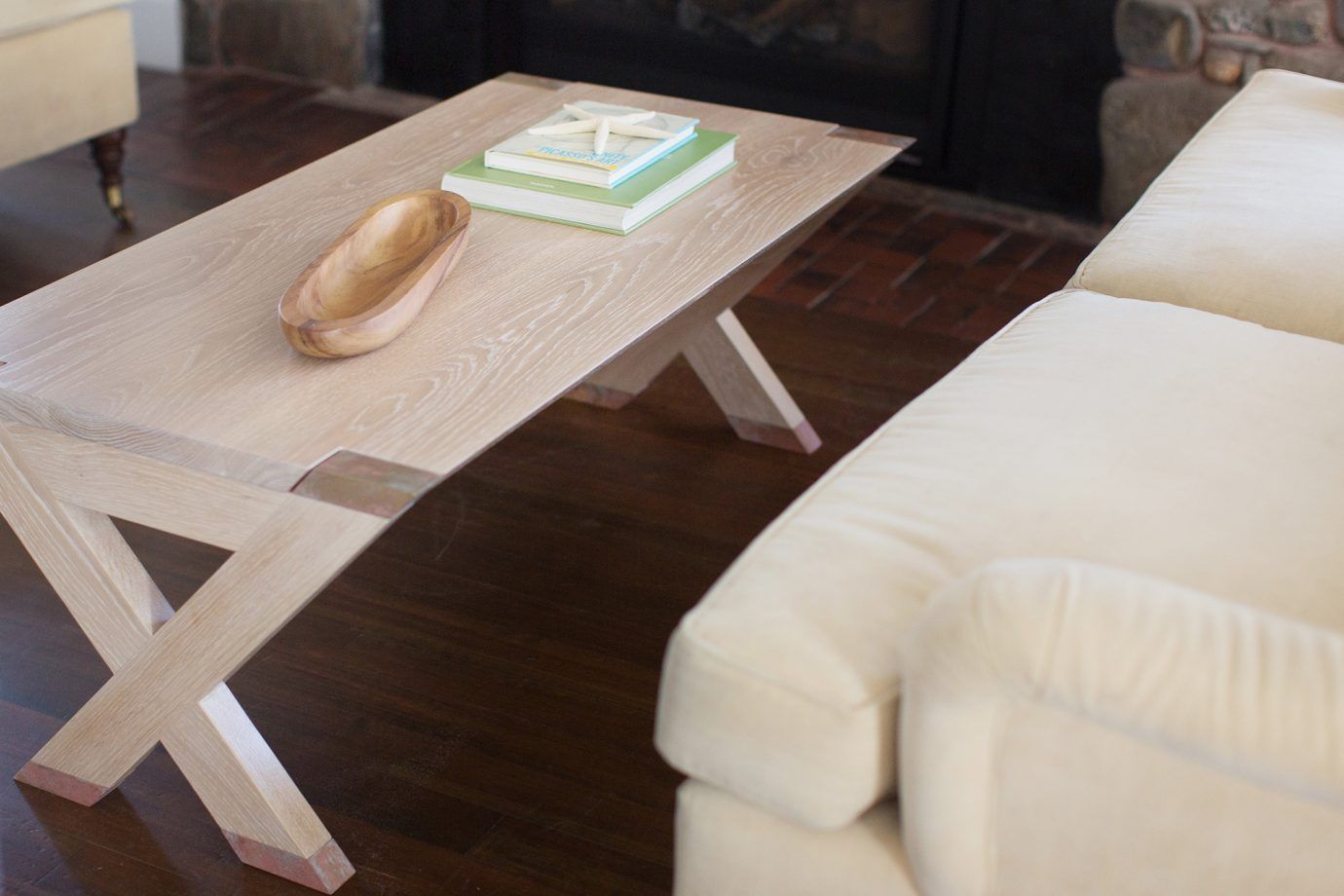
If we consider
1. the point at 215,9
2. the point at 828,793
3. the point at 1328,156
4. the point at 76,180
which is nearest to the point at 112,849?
the point at 828,793

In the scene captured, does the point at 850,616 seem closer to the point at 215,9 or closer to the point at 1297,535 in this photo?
the point at 1297,535

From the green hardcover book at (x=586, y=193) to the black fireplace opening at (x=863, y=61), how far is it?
1367 millimetres

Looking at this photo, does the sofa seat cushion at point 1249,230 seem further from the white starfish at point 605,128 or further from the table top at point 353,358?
the white starfish at point 605,128

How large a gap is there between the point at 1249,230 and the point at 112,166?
2.02 meters

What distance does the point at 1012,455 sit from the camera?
1072 millimetres

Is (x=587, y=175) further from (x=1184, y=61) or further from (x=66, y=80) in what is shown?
(x=1184, y=61)

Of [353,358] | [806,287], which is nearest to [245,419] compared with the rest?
[353,358]

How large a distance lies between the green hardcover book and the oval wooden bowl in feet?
0.27

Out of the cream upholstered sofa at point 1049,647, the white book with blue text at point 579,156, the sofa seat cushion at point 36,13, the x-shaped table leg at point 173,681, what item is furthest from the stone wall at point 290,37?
the cream upholstered sofa at point 1049,647

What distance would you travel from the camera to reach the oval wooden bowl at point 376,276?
1214mm

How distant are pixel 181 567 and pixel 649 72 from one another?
72.2 inches

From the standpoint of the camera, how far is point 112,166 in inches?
104

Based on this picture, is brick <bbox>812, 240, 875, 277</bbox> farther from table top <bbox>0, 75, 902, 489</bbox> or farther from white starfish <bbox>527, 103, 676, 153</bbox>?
white starfish <bbox>527, 103, 676, 153</bbox>

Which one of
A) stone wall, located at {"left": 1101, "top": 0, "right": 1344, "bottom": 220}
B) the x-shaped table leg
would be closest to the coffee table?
the x-shaped table leg
